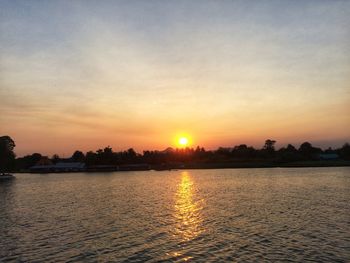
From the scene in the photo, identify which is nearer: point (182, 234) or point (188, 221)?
point (182, 234)

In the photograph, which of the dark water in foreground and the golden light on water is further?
the golden light on water

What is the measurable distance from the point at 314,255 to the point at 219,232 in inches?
473

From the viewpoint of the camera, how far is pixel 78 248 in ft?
106

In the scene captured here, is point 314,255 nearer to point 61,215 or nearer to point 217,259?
point 217,259

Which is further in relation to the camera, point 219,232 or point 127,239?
point 219,232

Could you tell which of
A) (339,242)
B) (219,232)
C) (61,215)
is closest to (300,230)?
(339,242)

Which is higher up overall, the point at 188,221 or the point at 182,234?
Result: the point at 188,221

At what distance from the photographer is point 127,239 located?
3600 cm

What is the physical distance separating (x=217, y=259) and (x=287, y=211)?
28137 millimetres

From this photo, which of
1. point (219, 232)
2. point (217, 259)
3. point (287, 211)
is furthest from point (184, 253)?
point (287, 211)

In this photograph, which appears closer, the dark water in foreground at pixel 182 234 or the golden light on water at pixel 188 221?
the dark water in foreground at pixel 182 234

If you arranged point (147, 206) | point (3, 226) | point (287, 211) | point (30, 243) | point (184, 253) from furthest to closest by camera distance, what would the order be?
point (147, 206)
point (287, 211)
point (3, 226)
point (30, 243)
point (184, 253)

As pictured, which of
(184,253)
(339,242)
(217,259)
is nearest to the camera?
(217,259)

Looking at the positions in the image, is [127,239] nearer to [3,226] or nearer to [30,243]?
[30,243]
